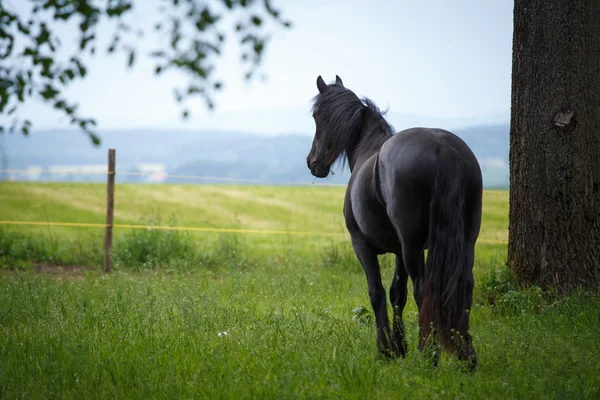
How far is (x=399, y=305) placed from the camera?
5035mm

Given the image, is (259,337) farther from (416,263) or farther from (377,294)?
(416,263)

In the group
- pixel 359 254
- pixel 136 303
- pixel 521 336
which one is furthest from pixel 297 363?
pixel 136 303

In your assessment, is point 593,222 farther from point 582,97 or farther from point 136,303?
point 136,303

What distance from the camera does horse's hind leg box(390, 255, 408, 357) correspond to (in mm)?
4699

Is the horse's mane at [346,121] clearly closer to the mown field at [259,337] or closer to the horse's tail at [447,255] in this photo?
the horse's tail at [447,255]

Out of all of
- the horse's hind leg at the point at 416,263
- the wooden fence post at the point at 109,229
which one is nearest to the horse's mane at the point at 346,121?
the horse's hind leg at the point at 416,263

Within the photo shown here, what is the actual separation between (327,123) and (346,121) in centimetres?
20

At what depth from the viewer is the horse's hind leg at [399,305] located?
470cm

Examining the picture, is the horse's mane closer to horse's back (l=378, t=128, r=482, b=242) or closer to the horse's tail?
horse's back (l=378, t=128, r=482, b=242)

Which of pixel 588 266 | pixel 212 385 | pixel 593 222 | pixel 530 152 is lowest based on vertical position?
pixel 212 385

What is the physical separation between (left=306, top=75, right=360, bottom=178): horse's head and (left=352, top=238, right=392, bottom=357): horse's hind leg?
0.91m

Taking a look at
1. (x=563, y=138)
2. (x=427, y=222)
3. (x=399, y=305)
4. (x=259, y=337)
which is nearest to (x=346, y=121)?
(x=427, y=222)

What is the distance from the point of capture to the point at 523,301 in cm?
582

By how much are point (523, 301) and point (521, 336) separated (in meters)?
1.22
